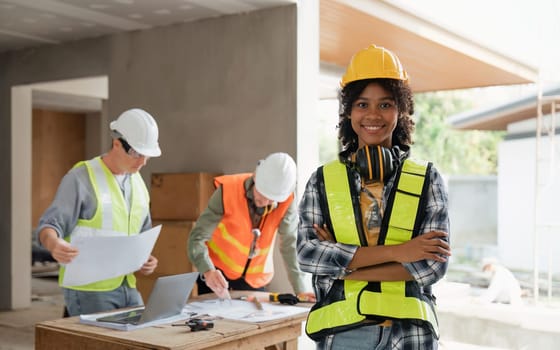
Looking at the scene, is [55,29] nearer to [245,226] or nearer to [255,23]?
[255,23]

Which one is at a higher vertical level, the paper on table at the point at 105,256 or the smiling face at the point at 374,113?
the smiling face at the point at 374,113

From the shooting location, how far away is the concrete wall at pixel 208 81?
5.61 m

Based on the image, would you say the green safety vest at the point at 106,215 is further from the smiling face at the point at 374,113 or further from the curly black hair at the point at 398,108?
the smiling face at the point at 374,113

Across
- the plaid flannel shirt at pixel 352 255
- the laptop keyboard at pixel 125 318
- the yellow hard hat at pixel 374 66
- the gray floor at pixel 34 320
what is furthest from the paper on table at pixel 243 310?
the gray floor at pixel 34 320

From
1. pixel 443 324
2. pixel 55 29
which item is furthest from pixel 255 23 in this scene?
pixel 443 324

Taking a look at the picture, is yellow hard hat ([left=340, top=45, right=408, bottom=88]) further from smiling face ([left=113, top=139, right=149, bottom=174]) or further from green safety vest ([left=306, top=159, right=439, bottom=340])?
smiling face ([left=113, top=139, right=149, bottom=174])

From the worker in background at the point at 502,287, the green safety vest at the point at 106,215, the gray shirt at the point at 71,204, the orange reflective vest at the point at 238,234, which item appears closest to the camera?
the gray shirt at the point at 71,204

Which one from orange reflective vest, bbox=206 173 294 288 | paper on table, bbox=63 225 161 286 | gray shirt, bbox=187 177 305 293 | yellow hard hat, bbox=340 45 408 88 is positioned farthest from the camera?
orange reflective vest, bbox=206 173 294 288

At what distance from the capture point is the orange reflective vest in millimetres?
3804

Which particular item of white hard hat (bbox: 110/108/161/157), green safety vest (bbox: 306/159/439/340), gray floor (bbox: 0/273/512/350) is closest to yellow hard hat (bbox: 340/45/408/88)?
green safety vest (bbox: 306/159/439/340)

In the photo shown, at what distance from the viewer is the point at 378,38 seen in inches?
305

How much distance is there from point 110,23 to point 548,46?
9457 mm

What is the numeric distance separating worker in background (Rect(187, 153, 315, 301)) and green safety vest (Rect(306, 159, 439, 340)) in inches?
68.7

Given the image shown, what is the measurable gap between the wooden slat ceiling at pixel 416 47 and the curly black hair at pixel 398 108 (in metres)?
4.15
